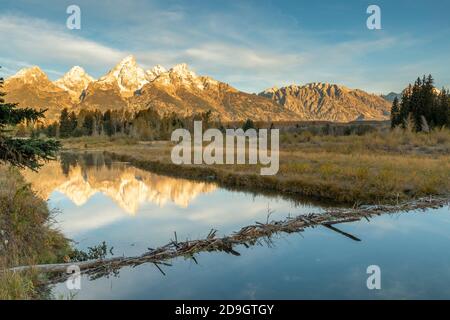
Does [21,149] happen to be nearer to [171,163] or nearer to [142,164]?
[171,163]

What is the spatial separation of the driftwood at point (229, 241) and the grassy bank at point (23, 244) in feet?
2.18

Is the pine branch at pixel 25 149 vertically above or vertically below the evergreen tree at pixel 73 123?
below

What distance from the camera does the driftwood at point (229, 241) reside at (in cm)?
928

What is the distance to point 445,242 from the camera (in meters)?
12.6

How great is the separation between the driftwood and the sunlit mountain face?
885 cm

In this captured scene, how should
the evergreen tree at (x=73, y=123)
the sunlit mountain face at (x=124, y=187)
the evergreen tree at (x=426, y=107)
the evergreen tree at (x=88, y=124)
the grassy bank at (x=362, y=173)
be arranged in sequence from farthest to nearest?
the evergreen tree at (x=88, y=124) → the evergreen tree at (x=73, y=123) → the evergreen tree at (x=426, y=107) → the sunlit mountain face at (x=124, y=187) → the grassy bank at (x=362, y=173)

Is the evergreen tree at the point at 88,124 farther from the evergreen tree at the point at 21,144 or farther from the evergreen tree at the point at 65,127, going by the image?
the evergreen tree at the point at 21,144

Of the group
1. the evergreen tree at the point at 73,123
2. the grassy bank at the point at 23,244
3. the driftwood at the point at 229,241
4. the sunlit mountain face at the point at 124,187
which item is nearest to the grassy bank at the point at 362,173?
the driftwood at the point at 229,241

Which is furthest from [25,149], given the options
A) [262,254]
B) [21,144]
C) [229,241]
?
[262,254]

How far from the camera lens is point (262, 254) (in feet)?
37.2

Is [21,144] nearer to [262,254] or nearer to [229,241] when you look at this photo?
[229,241]

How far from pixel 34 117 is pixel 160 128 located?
112709 mm

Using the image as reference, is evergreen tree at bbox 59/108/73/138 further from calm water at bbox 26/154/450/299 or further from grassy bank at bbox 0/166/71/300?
grassy bank at bbox 0/166/71/300
